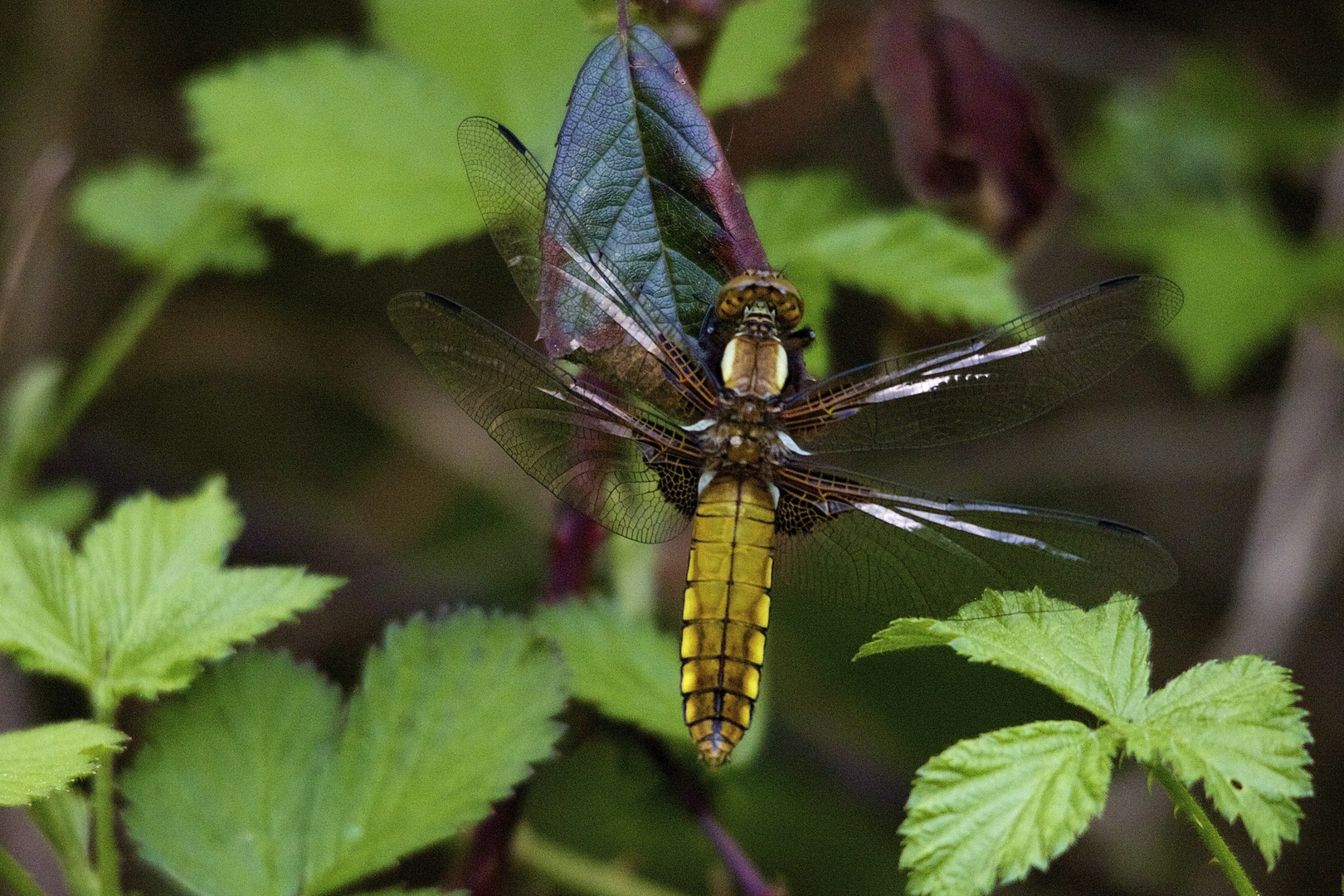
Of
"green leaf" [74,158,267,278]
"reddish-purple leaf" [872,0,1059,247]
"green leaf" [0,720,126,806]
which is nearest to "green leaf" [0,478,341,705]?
"green leaf" [0,720,126,806]

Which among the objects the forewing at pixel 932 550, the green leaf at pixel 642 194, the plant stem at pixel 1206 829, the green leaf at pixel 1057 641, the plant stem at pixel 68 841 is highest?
the green leaf at pixel 642 194

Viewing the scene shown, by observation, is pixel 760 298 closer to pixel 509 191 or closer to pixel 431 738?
pixel 509 191

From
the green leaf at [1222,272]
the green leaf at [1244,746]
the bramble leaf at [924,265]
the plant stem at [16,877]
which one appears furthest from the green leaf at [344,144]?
the green leaf at [1222,272]

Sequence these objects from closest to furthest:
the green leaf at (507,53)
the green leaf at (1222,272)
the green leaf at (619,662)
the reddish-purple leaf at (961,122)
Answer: the green leaf at (619,662)
the reddish-purple leaf at (961,122)
the green leaf at (507,53)
the green leaf at (1222,272)

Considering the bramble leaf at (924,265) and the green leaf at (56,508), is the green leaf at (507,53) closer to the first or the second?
the bramble leaf at (924,265)

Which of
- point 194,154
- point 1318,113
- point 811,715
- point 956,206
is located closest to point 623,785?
point 956,206

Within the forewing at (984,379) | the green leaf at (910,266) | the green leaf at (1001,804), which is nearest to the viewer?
the green leaf at (1001,804)

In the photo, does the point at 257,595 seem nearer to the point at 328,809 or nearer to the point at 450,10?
the point at 328,809
